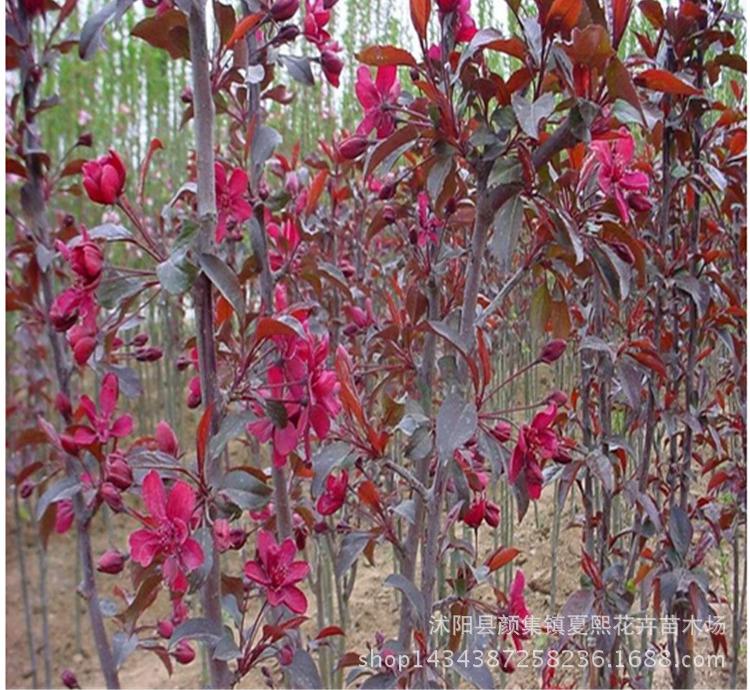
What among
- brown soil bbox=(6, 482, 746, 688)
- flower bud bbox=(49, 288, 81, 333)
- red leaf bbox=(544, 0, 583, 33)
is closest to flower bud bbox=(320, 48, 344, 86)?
red leaf bbox=(544, 0, 583, 33)

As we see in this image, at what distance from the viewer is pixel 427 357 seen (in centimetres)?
75

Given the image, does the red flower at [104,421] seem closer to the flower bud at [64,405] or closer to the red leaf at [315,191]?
the flower bud at [64,405]

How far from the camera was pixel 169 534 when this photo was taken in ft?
1.68

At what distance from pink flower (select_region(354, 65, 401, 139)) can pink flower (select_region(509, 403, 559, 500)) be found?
0.29 meters

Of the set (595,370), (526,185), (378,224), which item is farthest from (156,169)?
(526,185)

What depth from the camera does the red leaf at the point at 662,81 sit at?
0.56 m

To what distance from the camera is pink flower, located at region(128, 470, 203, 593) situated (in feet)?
1.66

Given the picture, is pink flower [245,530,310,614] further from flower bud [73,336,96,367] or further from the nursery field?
flower bud [73,336,96,367]

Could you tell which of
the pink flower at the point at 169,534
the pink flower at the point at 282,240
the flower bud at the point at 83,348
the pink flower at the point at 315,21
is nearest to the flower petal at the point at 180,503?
the pink flower at the point at 169,534

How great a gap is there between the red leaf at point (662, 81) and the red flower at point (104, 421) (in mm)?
479

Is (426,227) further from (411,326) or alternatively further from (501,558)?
(501,558)

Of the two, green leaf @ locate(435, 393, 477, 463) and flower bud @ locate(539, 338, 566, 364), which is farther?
flower bud @ locate(539, 338, 566, 364)

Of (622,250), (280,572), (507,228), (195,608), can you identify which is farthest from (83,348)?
(195,608)

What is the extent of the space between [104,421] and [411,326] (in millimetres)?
323
